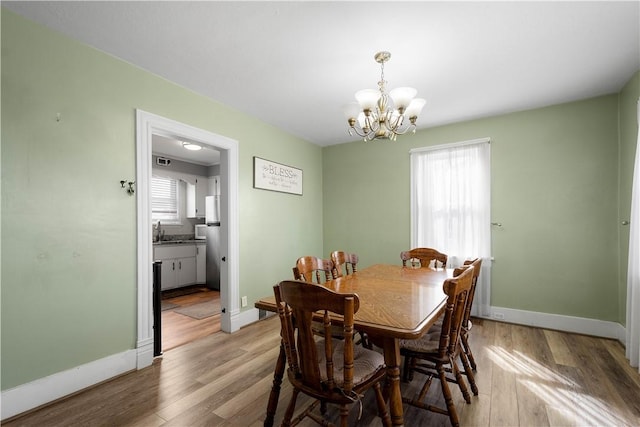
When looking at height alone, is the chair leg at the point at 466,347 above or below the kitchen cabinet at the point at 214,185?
below

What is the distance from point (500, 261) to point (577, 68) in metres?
2.08

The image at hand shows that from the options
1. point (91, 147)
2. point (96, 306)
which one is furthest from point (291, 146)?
point (96, 306)

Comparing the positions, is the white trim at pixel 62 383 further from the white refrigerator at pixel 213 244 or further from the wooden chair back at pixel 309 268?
the white refrigerator at pixel 213 244

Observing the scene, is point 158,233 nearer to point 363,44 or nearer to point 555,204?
point 363,44

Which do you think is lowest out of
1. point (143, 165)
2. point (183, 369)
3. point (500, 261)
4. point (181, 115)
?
point (183, 369)

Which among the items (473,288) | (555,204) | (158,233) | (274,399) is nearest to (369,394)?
(274,399)

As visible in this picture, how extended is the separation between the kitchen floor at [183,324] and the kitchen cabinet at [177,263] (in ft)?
0.92

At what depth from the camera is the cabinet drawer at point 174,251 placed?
4.84 meters

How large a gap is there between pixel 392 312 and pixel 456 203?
266 cm

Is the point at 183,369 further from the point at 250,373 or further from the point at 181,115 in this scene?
the point at 181,115

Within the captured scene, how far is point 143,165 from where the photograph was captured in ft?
8.00

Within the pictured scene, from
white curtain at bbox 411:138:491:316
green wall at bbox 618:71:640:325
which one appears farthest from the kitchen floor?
green wall at bbox 618:71:640:325

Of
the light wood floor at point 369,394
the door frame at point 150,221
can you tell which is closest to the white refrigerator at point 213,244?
the door frame at point 150,221

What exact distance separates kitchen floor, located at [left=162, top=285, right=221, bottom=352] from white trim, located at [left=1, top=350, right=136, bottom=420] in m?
0.50
